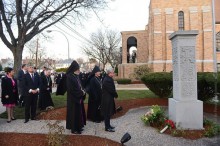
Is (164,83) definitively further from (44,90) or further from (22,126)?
(22,126)

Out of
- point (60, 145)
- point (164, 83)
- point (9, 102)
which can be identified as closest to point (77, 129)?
point (60, 145)

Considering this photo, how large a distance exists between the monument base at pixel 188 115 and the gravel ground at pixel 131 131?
79cm

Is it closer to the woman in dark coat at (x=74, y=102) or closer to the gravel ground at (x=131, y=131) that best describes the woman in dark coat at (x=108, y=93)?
the gravel ground at (x=131, y=131)

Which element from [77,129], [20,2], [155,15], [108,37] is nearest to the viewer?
[77,129]

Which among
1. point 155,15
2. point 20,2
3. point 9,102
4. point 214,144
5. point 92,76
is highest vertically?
point 155,15

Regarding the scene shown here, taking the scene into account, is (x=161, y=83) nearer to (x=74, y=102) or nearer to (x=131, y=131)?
(x=131, y=131)

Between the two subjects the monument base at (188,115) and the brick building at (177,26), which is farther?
the brick building at (177,26)

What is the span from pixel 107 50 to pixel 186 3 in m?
21.4

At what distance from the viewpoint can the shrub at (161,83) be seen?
40.2 ft

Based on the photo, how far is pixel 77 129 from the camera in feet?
26.2

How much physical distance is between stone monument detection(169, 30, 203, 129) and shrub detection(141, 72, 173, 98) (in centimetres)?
371

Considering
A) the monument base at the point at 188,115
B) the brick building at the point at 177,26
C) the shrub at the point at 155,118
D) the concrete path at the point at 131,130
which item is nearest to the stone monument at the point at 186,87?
the monument base at the point at 188,115

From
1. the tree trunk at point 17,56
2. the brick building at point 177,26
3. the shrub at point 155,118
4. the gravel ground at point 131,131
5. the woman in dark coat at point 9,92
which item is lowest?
the gravel ground at point 131,131

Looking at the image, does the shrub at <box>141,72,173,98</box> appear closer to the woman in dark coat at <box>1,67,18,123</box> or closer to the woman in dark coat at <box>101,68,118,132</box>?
the woman in dark coat at <box>101,68,118,132</box>
